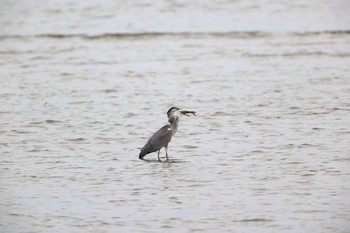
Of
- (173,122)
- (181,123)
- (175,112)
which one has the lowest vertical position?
(181,123)

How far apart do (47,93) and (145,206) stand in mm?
8265

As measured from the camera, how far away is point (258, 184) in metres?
11.1

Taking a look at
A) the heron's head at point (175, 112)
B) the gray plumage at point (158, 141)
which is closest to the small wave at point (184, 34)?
the heron's head at point (175, 112)

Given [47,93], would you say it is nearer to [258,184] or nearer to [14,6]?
[258,184]

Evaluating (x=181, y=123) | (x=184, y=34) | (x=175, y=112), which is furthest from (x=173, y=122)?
(x=184, y=34)

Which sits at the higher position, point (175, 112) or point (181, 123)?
point (175, 112)

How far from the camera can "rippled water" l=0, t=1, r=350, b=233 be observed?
1012cm

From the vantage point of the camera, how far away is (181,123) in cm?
1538

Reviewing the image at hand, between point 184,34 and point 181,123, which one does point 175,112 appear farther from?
point 184,34

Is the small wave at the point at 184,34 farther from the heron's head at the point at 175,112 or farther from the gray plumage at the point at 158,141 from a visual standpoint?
the gray plumage at the point at 158,141

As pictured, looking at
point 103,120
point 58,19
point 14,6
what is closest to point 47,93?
point 103,120

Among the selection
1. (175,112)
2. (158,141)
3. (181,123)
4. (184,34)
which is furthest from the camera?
(184,34)

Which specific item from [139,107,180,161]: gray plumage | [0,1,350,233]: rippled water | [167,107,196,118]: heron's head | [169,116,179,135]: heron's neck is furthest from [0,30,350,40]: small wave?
[139,107,180,161]: gray plumage

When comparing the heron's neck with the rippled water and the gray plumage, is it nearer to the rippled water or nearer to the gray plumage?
the gray plumage
